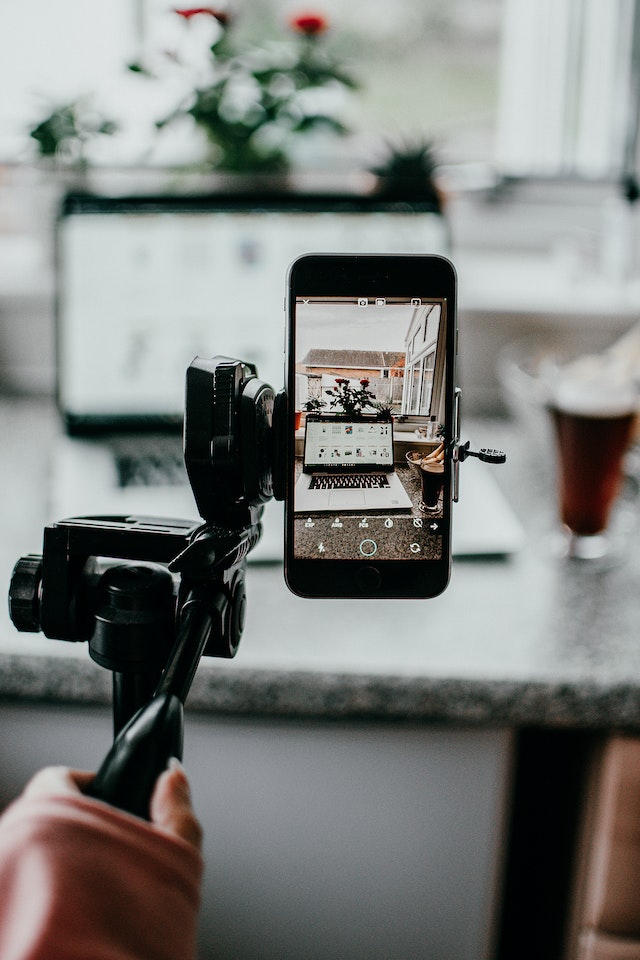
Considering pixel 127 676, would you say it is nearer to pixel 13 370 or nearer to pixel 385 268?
pixel 385 268

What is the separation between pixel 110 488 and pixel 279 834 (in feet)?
1.25

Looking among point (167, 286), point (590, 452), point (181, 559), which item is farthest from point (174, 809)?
point (167, 286)

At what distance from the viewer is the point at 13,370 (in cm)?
120

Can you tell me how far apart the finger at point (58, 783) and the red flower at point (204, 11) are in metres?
1.00

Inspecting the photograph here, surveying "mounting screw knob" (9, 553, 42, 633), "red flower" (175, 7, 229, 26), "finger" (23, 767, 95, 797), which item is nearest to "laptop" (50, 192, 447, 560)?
"red flower" (175, 7, 229, 26)

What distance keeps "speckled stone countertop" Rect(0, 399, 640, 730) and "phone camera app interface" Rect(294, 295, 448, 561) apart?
8.7 inches

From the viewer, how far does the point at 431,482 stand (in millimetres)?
398

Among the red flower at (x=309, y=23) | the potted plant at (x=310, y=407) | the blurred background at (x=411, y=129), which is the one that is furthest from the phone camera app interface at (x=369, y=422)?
the red flower at (x=309, y=23)

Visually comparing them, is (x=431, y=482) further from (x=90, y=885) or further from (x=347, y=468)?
(x=90, y=885)

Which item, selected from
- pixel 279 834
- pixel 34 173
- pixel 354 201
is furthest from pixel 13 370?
pixel 279 834

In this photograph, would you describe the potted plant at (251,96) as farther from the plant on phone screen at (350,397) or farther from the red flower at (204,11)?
the plant on phone screen at (350,397)

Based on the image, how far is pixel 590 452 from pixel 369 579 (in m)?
0.44

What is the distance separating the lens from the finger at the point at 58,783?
9.9 inches

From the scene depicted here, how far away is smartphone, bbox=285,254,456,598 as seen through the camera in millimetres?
384
